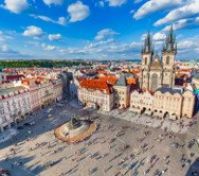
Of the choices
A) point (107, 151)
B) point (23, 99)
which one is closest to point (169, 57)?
point (107, 151)

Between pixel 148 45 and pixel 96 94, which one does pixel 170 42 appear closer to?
pixel 148 45

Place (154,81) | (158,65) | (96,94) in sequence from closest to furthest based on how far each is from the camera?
(158,65), (96,94), (154,81)

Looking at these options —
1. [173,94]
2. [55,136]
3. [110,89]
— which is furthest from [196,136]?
[55,136]

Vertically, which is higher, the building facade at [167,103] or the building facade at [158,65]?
the building facade at [158,65]

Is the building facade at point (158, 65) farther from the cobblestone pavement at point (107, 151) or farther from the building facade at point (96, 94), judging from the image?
the cobblestone pavement at point (107, 151)

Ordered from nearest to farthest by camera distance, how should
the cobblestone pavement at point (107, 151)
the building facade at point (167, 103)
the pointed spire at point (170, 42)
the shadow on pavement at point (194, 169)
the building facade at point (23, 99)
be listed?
the shadow on pavement at point (194, 169) → the cobblestone pavement at point (107, 151) → the building facade at point (23, 99) → the building facade at point (167, 103) → the pointed spire at point (170, 42)

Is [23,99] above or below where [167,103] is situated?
above

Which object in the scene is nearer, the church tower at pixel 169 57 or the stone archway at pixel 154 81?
the church tower at pixel 169 57

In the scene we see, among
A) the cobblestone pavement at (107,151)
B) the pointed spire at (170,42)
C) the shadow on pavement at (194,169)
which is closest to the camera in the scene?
the shadow on pavement at (194,169)

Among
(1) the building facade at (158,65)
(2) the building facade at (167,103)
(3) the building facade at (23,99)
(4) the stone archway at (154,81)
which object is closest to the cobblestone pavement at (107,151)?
(2) the building facade at (167,103)
